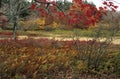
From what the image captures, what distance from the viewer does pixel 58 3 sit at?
31.3 ft

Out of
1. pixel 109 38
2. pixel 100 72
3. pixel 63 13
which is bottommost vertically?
pixel 100 72

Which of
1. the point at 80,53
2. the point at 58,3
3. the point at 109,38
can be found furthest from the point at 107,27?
the point at 58,3

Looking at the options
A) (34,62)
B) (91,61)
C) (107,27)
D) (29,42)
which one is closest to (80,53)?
(91,61)

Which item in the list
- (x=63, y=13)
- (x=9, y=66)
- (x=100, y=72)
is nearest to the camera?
(x=63, y=13)

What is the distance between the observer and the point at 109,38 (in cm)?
1404

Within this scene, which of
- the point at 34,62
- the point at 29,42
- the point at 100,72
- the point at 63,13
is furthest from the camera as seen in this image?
the point at 29,42

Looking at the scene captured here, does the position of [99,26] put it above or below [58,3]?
below

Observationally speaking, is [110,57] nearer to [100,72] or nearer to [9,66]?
[100,72]

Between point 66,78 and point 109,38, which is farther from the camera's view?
point 109,38

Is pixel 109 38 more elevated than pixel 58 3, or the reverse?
pixel 58 3

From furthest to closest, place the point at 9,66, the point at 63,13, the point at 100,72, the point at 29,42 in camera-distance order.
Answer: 1. the point at 29,42
2. the point at 100,72
3. the point at 9,66
4. the point at 63,13

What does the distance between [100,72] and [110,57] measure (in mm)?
1957

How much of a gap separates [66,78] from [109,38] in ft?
12.0

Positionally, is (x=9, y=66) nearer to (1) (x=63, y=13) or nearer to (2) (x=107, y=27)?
(1) (x=63, y=13)
